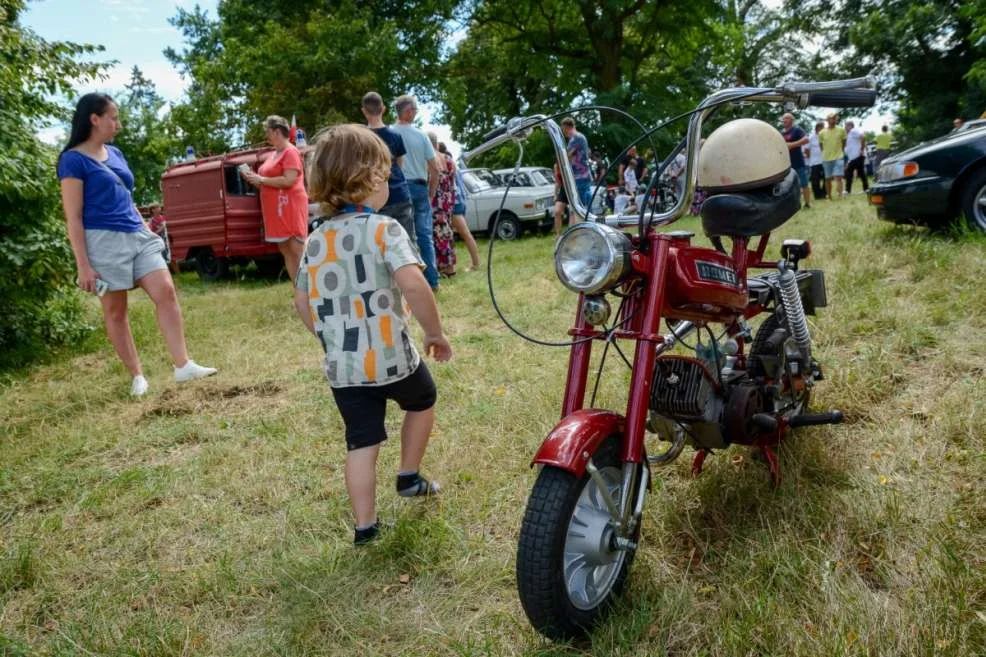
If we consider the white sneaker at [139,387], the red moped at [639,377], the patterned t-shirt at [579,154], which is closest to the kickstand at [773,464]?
the red moped at [639,377]

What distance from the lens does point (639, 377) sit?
2104mm

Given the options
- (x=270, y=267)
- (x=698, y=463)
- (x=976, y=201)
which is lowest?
(x=270, y=267)

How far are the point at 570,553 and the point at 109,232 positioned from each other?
153 inches

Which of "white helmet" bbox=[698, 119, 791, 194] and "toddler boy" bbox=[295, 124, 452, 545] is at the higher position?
"white helmet" bbox=[698, 119, 791, 194]

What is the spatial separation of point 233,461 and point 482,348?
218 centimetres

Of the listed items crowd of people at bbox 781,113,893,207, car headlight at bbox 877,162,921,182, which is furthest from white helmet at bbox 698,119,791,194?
crowd of people at bbox 781,113,893,207

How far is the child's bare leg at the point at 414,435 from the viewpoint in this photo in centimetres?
291

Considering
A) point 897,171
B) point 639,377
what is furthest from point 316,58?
point 639,377

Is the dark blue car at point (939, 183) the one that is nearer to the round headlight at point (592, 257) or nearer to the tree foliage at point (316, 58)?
the round headlight at point (592, 257)

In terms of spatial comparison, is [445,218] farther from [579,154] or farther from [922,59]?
[922,59]

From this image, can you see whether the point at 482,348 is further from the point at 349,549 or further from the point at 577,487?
the point at 577,487

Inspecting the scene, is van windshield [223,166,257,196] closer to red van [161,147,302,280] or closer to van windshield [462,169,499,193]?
red van [161,147,302,280]

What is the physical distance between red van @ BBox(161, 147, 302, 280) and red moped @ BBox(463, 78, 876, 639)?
31.5 feet

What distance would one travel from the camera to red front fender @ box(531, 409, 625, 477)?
6.42 feet
